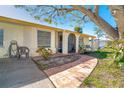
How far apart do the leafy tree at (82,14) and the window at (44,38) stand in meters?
3.52

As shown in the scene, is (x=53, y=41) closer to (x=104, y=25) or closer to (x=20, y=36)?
(x=20, y=36)

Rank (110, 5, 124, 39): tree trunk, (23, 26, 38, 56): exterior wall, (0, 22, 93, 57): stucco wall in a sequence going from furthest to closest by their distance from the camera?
(23, 26, 38, 56): exterior wall
(0, 22, 93, 57): stucco wall
(110, 5, 124, 39): tree trunk

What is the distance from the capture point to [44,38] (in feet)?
Answer: 55.4

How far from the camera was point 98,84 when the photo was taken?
7.00 m

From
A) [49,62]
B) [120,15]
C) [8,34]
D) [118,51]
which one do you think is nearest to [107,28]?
[120,15]

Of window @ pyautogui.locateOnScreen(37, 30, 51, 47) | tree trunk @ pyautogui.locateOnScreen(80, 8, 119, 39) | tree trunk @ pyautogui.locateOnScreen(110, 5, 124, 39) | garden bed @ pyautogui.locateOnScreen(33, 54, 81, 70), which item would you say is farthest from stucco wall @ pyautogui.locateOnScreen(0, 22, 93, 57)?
tree trunk @ pyautogui.locateOnScreen(110, 5, 124, 39)

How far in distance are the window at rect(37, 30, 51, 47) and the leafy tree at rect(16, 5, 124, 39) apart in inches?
139

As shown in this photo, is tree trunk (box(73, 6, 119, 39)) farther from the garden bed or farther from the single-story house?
the single-story house

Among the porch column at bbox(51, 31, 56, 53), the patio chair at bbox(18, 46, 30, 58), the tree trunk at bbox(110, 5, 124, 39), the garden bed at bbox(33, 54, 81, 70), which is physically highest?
the tree trunk at bbox(110, 5, 124, 39)

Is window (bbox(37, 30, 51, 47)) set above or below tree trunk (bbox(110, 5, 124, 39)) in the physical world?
below

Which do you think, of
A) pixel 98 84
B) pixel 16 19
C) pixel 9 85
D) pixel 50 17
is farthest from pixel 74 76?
pixel 16 19

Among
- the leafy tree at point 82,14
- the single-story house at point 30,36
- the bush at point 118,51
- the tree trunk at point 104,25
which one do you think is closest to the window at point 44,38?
the single-story house at point 30,36

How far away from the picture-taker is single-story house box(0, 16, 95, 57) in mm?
12891
